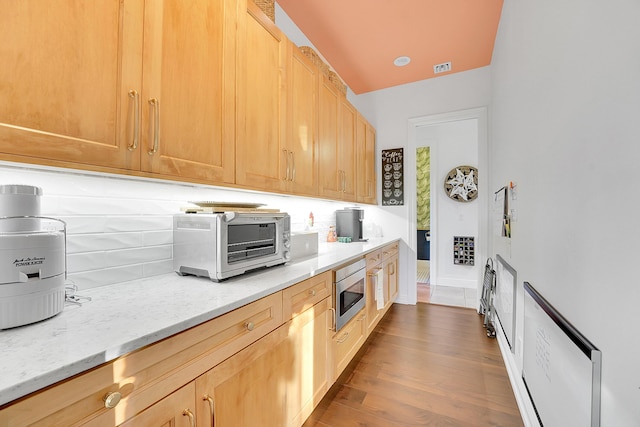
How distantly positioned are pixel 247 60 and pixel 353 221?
1952 mm

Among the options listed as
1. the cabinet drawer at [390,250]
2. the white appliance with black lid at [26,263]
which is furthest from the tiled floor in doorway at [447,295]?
the white appliance with black lid at [26,263]

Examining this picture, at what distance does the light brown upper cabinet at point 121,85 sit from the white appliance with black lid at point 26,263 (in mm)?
134

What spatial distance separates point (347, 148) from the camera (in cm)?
277

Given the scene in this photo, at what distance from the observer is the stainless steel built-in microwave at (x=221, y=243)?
1.18 m

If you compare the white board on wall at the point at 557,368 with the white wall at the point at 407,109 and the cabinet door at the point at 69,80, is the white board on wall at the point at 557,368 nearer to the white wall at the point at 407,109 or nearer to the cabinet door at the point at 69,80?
the cabinet door at the point at 69,80

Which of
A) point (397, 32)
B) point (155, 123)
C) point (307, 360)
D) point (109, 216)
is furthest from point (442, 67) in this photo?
point (109, 216)

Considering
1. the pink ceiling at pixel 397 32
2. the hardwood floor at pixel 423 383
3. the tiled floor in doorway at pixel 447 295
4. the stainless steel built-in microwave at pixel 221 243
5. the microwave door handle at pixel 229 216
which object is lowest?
the hardwood floor at pixel 423 383

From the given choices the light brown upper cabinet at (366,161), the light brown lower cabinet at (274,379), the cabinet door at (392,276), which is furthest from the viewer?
the light brown upper cabinet at (366,161)

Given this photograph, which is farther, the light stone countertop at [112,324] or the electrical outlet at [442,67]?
the electrical outlet at [442,67]

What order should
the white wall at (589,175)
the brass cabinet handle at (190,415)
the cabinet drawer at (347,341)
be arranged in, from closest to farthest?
the white wall at (589,175) < the brass cabinet handle at (190,415) < the cabinet drawer at (347,341)

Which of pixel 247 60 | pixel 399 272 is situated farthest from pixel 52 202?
pixel 399 272

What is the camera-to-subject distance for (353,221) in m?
3.00

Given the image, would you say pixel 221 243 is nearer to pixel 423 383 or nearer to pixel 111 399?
pixel 111 399

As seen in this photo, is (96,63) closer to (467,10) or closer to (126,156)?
(126,156)
